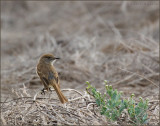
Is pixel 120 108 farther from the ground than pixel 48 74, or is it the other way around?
pixel 48 74

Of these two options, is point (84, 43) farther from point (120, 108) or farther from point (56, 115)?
point (120, 108)

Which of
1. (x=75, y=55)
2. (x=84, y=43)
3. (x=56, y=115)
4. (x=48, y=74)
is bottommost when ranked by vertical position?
(x=56, y=115)

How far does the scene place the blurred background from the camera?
711 centimetres

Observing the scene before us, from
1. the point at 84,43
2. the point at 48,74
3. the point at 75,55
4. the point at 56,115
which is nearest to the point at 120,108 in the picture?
the point at 56,115

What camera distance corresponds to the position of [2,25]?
14.0m

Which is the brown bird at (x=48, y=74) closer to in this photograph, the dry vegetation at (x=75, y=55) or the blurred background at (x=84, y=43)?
the dry vegetation at (x=75, y=55)

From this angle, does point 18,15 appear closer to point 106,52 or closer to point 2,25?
point 2,25

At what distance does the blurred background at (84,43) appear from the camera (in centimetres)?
711

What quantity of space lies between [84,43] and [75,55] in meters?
0.79

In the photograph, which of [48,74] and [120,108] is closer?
[120,108]

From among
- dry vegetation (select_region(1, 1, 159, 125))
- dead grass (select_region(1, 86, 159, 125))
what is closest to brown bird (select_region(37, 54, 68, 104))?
dry vegetation (select_region(1, 1, 159, 125))

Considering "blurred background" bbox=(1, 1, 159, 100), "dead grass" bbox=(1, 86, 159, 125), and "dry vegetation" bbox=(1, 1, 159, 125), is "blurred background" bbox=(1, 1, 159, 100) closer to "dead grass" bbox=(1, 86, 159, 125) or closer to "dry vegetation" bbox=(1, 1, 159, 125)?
"dry vegetation" bbox=(1, 1, 159, 125)

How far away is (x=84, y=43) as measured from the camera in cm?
896

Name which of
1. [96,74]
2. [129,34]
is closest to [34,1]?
[129,34]
